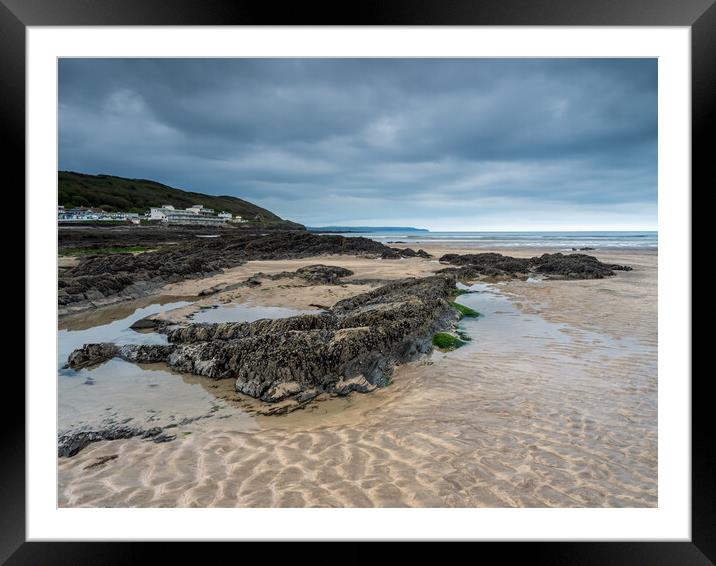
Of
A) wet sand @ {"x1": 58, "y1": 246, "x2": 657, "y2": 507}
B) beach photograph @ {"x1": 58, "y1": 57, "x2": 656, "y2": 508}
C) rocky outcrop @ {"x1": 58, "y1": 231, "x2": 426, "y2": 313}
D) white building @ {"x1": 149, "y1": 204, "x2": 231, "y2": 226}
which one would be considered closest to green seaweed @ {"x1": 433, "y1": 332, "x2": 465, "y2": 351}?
beach photograph @ {"x1": 58, "y1": 57, "x2": 656, "y2": 508}

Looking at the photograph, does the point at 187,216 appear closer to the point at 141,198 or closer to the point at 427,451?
the point at 141,198

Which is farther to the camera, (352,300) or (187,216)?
(187,216)

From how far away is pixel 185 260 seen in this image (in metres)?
11.0

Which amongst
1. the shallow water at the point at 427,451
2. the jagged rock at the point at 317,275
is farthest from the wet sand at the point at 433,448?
the jagged rock at the point at 317,275

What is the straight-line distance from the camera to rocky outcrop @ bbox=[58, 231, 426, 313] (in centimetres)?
746

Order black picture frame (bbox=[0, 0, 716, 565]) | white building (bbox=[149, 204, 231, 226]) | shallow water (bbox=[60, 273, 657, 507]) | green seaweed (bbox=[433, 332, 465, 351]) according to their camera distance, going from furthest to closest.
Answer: white building (bbox=[149, 204, 231, 226]) < green seaweed (bbox=[433, 332, 465, 351]) < shallow water (bbox=[60, 273, 657, 507]) < black picture frame (bbox=[0, 0, 716, 565])

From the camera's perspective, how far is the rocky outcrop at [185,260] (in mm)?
7458

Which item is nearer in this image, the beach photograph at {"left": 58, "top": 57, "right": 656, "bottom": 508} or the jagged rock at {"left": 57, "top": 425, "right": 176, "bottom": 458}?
the beach photograph at {"left": 58, "top": 57, "right": 656, "bottom": 508}

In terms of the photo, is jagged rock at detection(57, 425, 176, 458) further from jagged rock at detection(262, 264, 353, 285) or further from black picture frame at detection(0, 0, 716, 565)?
jagged rock at detection(262, 264, 353, 285)

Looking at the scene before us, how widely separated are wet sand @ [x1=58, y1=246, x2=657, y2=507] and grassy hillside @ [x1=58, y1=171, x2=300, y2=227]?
614cm

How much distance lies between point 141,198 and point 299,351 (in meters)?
10.9

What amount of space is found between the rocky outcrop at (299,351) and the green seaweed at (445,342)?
0.12 m
